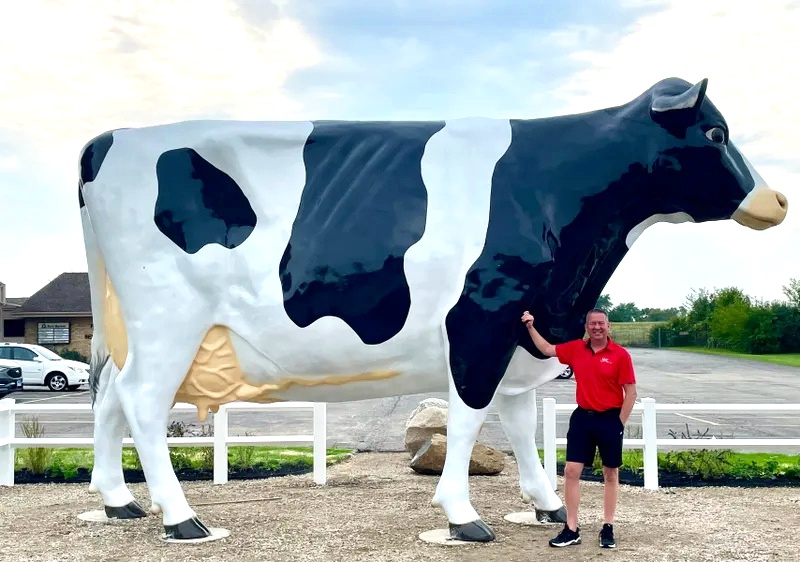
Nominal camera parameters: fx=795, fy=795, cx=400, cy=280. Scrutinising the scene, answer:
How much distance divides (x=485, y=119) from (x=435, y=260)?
3.47 ft

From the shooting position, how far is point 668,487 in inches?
272

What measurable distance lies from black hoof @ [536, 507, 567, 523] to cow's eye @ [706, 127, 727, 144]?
2.54 meters

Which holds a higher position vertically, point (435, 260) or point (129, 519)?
point (435, 260)

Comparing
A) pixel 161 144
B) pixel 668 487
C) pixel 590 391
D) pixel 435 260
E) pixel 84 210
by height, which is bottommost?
pixel 668 487

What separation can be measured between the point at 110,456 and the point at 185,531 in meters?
1.02

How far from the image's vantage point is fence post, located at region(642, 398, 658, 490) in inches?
271

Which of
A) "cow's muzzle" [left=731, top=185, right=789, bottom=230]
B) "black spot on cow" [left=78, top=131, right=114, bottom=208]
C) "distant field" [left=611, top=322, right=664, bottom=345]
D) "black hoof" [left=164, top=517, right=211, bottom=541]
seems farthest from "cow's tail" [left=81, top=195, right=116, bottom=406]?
"distant field" [left=611, top=322, right=664, bottom=345]

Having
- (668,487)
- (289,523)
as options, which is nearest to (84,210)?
(289,523)

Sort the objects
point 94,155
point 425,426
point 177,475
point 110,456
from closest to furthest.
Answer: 1. point 94,155
2. point 110,456
3. point 177,475
4. point 425,426

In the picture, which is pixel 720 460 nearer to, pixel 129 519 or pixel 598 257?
pixel 598 257

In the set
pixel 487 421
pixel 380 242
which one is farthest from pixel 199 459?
pixel 487 421

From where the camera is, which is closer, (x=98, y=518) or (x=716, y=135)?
(x=716, y=135)

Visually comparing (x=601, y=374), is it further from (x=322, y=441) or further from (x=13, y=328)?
(x=13, y=328)

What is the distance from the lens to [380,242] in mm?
4680
